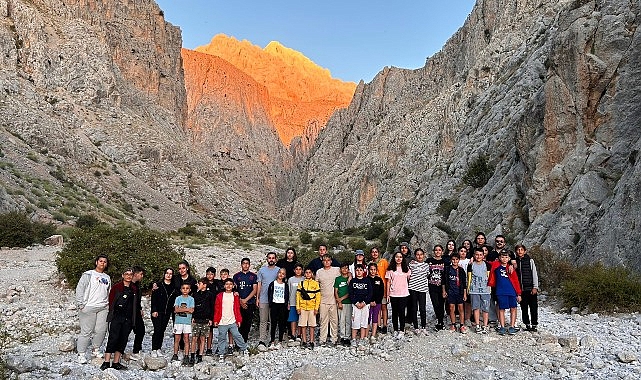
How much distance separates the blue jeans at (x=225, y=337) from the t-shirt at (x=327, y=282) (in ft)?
5.18

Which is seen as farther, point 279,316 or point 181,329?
point 279,316

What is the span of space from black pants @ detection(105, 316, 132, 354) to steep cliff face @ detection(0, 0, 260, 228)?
69.0 feet

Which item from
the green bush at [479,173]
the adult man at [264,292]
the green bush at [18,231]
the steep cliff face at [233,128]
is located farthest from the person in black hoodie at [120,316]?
the steep cliff face at [233,128]

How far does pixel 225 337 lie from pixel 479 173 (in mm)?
18673

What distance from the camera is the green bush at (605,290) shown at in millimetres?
9688

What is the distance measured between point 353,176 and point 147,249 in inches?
2140

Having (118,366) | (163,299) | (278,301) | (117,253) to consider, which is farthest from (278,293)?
(117,253)

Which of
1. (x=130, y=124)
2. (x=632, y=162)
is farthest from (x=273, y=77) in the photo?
(x=632, y=162)

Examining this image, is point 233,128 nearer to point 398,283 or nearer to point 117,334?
point 398,283

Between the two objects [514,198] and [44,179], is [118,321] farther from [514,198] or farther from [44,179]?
[44,179]

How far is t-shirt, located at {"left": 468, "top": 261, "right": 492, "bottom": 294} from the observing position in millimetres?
8836

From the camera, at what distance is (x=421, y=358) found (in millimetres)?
7867

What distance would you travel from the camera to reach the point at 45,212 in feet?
90.3

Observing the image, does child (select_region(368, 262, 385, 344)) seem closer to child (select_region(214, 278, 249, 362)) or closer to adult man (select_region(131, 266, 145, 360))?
child (select_region(214, 278, 249, 362))
